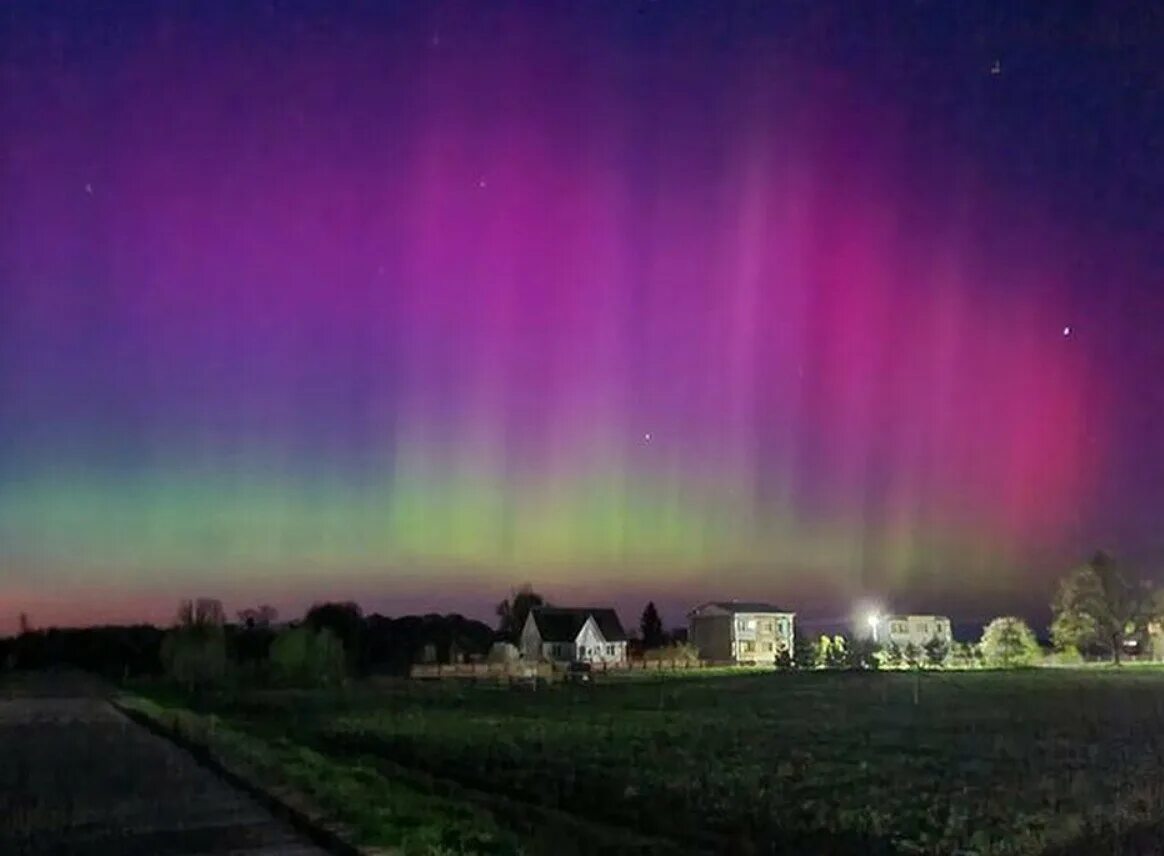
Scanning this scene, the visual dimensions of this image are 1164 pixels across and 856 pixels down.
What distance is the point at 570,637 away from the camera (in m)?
98.9

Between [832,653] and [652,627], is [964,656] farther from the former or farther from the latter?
[652,627]

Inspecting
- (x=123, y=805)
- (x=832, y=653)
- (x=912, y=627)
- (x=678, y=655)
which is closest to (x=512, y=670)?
(x=678, y=655)

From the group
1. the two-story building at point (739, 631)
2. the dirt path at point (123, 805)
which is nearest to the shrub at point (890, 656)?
the two-story building at point (739, 631)

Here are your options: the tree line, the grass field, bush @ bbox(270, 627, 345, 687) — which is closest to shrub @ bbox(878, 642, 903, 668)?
the tree line

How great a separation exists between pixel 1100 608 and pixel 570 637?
38.0m

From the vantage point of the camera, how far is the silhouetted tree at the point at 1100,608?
9262cm

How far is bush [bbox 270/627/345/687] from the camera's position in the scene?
67.8 metres

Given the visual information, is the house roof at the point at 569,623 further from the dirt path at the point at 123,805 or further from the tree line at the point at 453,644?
the dirt path at the point at 123,805

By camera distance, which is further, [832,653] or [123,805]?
[832,653]

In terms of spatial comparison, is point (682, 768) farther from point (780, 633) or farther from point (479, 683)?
Answer: point (780, 633)

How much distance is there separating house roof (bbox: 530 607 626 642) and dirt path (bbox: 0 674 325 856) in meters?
72.2

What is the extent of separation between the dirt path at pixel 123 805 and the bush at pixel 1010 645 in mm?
68291

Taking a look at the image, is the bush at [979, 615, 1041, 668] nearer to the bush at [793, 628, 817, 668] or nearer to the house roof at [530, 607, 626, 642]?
the bush at [793, 628, 817, 668]

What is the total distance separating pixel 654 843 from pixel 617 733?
15.2m
